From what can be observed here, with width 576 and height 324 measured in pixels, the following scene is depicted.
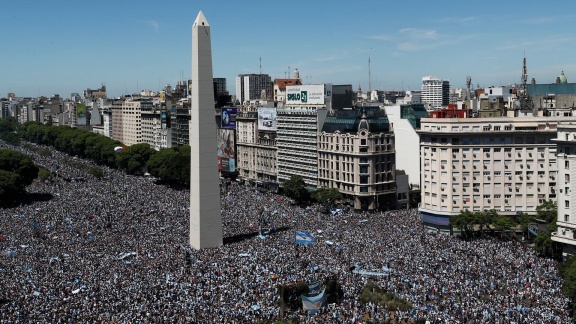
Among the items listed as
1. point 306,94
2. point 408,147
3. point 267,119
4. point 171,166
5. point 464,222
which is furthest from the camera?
point 267,119

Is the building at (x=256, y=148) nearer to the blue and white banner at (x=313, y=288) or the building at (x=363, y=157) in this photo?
the building at (x=363, y=157)

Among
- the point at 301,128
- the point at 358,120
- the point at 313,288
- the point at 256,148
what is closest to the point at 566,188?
the point at 313,288

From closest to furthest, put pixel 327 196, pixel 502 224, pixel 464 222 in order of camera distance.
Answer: pixel 502 224 → pixel 464 222 → pixel 327 196

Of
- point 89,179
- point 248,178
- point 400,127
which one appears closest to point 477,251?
point 400,127

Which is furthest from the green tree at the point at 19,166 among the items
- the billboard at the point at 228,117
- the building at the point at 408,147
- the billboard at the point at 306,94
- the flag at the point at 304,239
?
the flag at the point at 304,239

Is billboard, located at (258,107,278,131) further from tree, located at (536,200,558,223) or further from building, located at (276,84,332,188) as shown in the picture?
tree, located at (536,200,558,223)

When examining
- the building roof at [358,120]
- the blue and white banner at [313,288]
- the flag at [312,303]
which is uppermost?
the building roof at [358,120]

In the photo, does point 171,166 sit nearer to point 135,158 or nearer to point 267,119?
point 267,119

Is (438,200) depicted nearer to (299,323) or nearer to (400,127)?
(400,127)
